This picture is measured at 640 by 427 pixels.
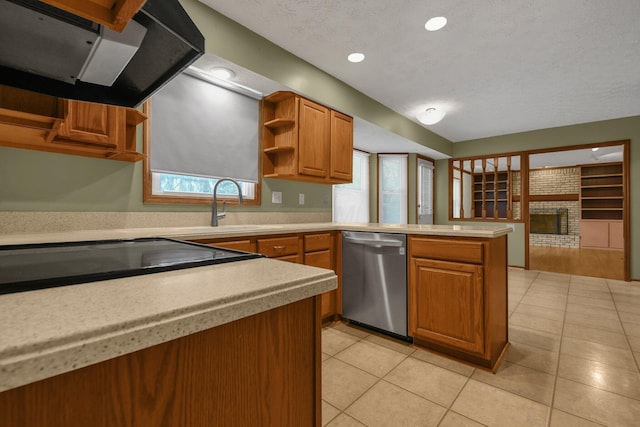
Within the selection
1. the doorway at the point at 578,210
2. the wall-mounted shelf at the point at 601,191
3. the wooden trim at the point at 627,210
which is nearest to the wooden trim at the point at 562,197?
the doorway at the point at 578,210

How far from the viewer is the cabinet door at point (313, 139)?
2.94 metres

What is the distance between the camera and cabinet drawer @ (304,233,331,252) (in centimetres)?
246

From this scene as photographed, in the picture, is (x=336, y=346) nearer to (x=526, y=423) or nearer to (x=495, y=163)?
(x=526, y=423)

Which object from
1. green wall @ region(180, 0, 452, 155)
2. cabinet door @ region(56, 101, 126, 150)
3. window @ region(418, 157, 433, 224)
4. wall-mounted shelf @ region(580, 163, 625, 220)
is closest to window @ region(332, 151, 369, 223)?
green wall @ region(180, 0, 452, 155)

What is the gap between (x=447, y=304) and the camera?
81.5 inches

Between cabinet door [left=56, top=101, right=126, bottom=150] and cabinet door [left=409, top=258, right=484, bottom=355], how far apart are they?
2133 millimetres

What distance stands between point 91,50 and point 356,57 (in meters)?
2.49

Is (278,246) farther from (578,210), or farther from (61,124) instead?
(578,210)

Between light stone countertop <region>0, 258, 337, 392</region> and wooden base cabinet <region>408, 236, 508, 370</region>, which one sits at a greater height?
light stone countertop <region>0, 258, 337, 392</region>

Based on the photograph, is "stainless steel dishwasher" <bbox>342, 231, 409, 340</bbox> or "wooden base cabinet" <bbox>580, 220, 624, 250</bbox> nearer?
"stainless steel dishwasher" <bbox>342, 231, 409, 340</bbox>

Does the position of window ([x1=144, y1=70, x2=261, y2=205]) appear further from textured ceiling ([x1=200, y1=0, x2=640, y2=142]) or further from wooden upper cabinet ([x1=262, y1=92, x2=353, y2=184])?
textured ceiling ([x1=200, y1=0, x2=640, y2=142])

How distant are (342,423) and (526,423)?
908mm

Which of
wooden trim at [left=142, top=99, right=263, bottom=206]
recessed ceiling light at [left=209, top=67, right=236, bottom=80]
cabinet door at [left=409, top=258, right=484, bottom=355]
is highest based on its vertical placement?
recessed ceiling light at [left=209, top=67, right=236, bottom=80]

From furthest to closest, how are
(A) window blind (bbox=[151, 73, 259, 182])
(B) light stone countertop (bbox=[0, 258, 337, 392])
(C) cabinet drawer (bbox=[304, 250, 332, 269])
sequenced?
1. (C) cabinet drawer (bbox=[304, 250, 332, 269])
2. (A) window blind (bbox=[151, 73, 259, 182])
3. (B) light stone countertop (bbox=[0, 258, 337, 392])
